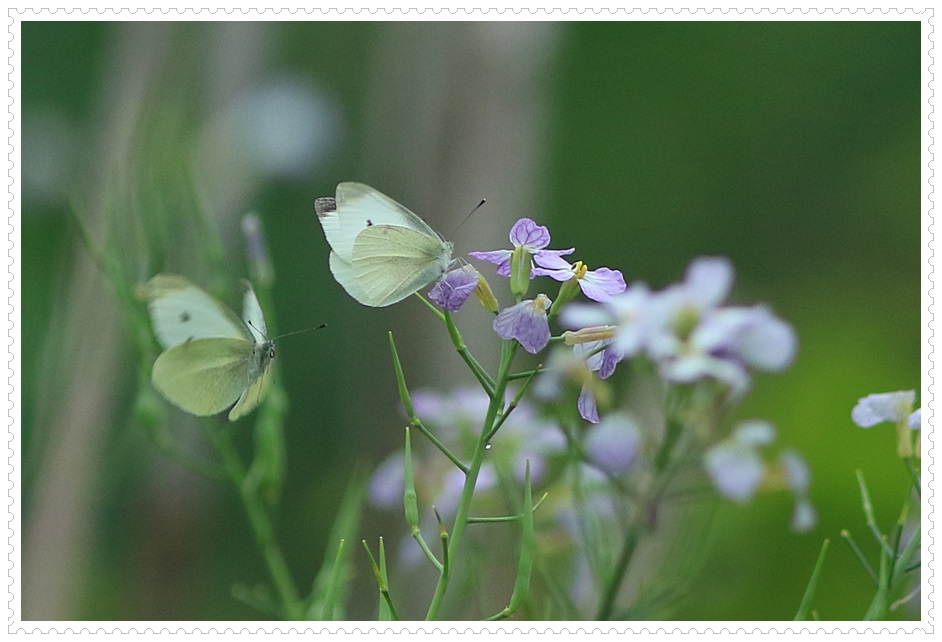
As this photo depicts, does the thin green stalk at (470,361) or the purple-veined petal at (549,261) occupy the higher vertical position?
the purple-veined petal at (549,261)

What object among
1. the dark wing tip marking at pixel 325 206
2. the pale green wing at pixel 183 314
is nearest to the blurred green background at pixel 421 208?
the pale green wing at pixel 183 314

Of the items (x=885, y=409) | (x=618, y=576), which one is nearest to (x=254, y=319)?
(x=618, y=576)

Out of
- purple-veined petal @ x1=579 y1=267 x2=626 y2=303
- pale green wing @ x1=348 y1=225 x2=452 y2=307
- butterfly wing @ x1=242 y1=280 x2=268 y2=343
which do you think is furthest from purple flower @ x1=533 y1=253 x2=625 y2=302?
butterfly wing @ x1=242 y1=280 x2=268 y2=343

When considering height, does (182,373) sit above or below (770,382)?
above

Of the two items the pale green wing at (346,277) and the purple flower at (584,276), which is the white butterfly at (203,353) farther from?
the purple flower at (584,276)
